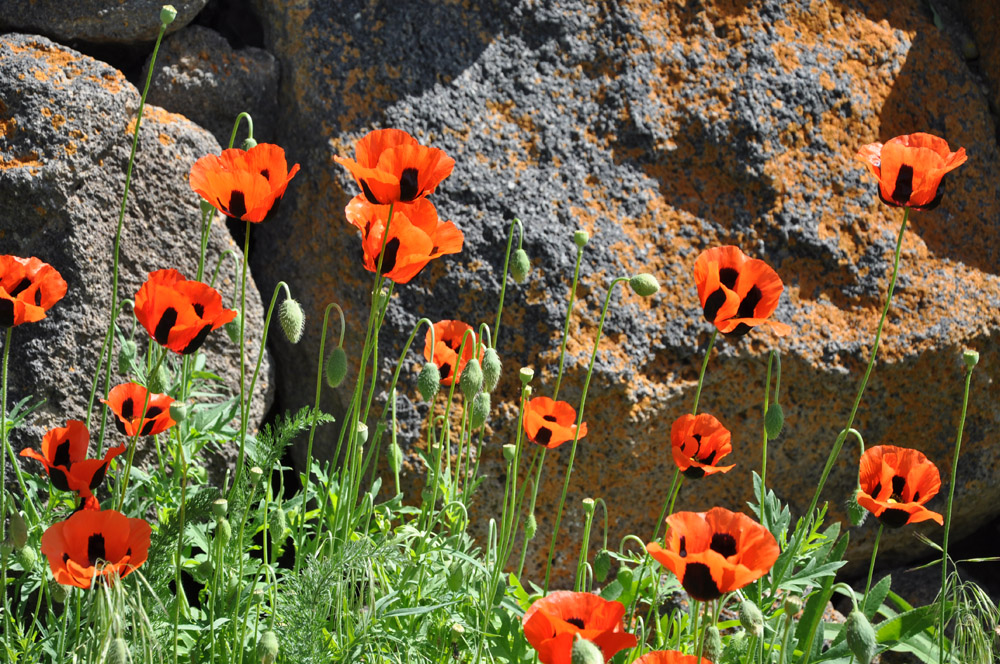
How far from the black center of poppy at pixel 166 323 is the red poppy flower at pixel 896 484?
1296 millimetres

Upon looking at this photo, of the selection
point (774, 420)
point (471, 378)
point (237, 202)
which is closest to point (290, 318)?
point (237, 202)

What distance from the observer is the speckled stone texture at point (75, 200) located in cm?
248

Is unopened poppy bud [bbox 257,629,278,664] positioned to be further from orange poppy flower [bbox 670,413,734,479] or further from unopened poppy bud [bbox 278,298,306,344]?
orange poppy flower [bbox 670,413,734,479]

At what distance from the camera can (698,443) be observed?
194 cm

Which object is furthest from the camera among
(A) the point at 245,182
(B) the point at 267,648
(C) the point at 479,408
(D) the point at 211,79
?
(D) the point at 211,79

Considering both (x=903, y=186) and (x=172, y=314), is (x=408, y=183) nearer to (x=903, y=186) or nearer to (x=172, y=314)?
(x=172, y=314)

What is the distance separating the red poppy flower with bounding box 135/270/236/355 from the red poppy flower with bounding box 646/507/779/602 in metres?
0.86

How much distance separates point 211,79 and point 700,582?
7.40 feet

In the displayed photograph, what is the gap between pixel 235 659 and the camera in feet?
5.67

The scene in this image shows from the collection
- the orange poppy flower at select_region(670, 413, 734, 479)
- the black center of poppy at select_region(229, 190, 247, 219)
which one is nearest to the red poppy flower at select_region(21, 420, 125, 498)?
the black center of poppy at select_region(229, 190, 247, 219)

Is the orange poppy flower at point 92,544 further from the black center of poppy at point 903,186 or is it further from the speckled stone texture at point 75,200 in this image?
the black center of poppy at point 903,186

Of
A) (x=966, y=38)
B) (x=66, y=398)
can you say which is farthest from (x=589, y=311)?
(x=966, y=38)

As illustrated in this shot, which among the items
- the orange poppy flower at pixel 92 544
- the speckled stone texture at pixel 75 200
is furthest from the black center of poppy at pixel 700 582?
the speckled stone texture at pixel 75 200

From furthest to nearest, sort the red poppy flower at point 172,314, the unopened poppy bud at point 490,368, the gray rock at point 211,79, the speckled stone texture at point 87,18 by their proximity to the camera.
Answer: the gray rock at point 211,79
the speckled stone texture at point 87,18
the unopened poppy bud at point 490,368
the red poppy flower at point 172,314
